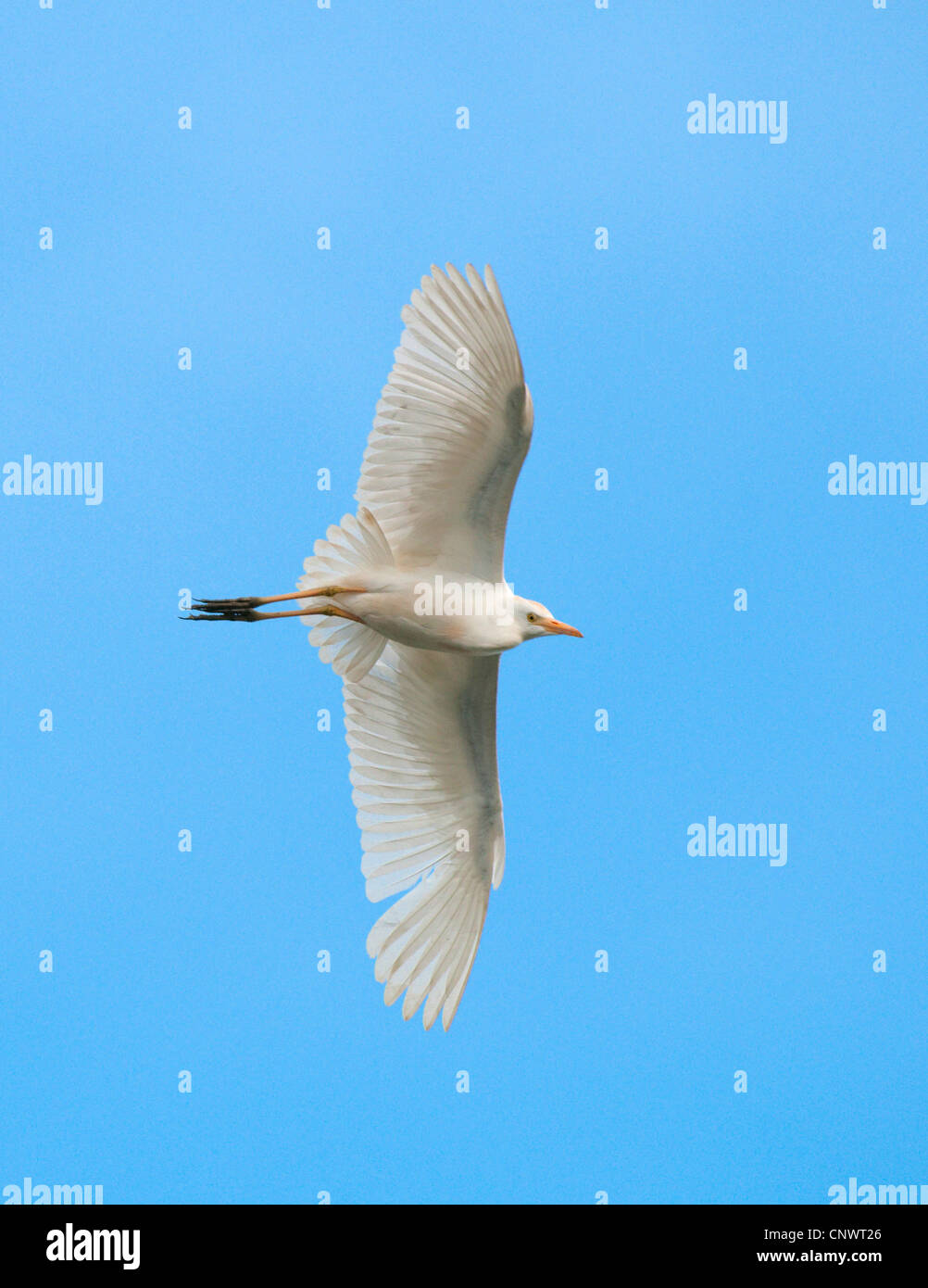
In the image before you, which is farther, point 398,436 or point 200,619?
point 200,619

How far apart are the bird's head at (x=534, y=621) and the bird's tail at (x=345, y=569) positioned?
1.06 meters

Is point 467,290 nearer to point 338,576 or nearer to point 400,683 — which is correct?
point 338,576

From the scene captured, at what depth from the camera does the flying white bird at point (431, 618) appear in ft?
42.0

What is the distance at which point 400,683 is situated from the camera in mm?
14656

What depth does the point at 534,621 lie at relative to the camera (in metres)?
14.0

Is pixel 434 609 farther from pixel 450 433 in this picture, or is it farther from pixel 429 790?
pixel 429 790

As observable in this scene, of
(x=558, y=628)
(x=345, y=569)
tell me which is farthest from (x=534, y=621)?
(x=345, y=569)

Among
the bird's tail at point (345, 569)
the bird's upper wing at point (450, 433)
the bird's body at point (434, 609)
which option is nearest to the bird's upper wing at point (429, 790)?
the bird's tail at point (345, 569)

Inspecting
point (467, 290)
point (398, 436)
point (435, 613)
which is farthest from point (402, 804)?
point (467, 290)

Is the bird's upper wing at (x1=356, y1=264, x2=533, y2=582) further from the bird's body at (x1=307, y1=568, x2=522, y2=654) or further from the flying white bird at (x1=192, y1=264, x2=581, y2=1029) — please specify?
the bird's body at (x1=307, y1=568, x2=522, y2=654)

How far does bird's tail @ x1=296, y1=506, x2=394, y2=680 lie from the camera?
1330cm

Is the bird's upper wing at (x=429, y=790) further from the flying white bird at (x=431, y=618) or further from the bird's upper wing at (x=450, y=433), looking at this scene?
the bird's upper wing at (x=450, y=433)
